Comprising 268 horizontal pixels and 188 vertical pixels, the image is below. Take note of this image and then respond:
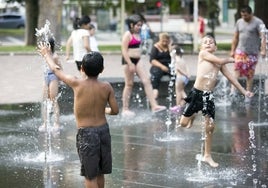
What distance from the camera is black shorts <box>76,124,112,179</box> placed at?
5316 millimetres

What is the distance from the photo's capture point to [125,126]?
10258 millimetres

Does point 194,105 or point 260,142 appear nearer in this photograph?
point 194,105

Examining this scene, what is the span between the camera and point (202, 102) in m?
7.52

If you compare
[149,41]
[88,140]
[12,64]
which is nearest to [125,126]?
[88,140]

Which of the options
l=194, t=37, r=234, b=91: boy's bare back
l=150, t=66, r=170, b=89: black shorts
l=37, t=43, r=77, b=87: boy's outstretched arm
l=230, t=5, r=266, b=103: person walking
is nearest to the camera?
l=37, t=43, r=77, b=87: boy's outstretched arm

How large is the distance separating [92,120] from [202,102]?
7.92ft

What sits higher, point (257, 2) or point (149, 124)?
point (257, 2)

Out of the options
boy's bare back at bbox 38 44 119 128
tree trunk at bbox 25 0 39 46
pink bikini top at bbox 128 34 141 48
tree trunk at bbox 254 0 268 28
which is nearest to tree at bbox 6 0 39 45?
tree trunk at bbox 25 0 39 46

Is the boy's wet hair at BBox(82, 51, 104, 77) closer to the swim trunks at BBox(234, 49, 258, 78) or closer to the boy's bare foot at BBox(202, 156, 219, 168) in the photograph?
the boy's bare foot at BBox(202, 156, 219, 168)

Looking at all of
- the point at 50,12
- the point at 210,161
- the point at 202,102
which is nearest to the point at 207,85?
the point at 202,102

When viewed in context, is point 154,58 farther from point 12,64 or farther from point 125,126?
point 12,64

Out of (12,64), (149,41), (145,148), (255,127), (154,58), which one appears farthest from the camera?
(149,41)

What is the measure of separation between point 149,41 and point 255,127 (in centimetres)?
1406

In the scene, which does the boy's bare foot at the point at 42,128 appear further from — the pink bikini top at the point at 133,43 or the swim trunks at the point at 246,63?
the swim trunks at the point at 246,63
